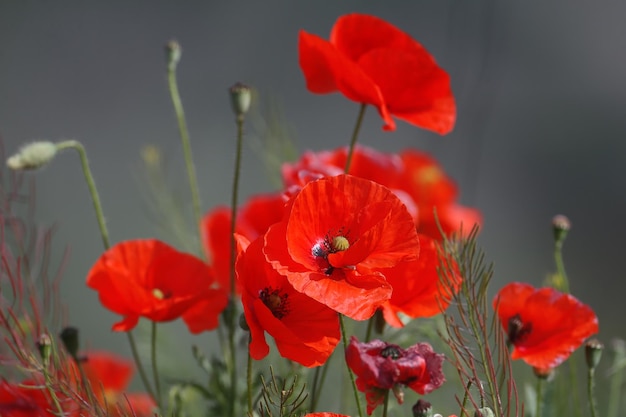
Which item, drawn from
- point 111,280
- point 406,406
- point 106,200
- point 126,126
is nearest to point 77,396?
point 111,280

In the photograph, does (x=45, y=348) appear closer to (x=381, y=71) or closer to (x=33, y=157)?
(x=33, y=157)

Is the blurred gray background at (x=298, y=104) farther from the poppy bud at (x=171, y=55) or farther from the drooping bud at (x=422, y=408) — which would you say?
the drooping bud at (x=422, y=408)

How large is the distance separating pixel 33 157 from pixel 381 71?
0.22 metres

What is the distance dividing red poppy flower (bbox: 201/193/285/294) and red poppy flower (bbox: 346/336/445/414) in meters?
0.26

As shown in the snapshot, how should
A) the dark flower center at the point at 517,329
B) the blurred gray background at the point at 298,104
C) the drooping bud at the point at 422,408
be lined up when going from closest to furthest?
the drooping bud at the point at 422,408 < the dark flower center at the point at 517,329 < the blurred gray background at the point at 298,104

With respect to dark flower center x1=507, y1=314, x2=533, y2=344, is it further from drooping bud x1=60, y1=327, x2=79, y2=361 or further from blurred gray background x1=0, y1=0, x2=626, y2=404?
blurred gray background x1=0, y1=0, x2=626, y2=404

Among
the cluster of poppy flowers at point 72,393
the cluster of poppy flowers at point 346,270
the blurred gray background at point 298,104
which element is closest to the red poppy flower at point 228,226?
the cluster of poppy flowers at point 346,270

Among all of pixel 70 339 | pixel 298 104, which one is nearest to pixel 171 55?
pixel 70 339

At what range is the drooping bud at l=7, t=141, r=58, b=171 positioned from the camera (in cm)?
51

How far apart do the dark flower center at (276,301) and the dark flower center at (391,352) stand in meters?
0.06

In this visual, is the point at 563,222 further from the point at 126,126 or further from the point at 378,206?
the point at 126,126

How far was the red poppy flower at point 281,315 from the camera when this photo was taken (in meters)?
0.45

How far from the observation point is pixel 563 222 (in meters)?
0.58

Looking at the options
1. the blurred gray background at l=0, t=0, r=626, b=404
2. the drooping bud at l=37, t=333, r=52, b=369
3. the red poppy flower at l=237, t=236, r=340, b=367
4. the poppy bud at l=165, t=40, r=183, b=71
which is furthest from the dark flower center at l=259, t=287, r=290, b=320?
the blurred gray background at l=0, t=0, r=626, b=404
